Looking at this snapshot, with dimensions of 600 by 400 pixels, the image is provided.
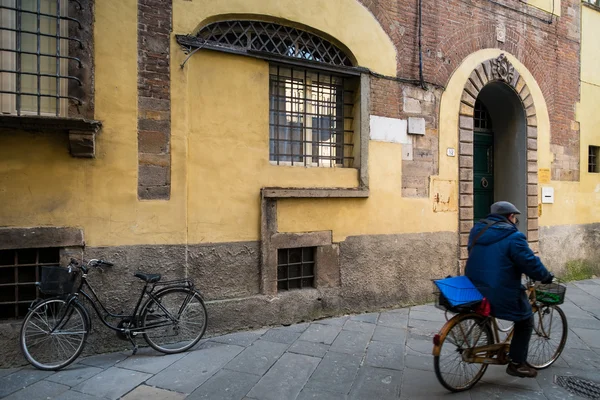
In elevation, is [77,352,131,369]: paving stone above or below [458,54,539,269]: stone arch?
below

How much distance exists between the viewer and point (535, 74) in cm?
841

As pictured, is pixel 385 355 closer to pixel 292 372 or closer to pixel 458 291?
pixel 292 372

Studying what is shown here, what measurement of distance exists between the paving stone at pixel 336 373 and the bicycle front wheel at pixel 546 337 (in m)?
1.77

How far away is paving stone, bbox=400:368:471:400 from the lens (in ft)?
11.9

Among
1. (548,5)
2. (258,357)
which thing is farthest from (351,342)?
(548,5)

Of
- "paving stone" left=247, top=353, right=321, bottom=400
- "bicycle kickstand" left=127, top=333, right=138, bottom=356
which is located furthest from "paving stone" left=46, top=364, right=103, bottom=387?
"paving stone" left=247, top=353, right=321, bottom=400

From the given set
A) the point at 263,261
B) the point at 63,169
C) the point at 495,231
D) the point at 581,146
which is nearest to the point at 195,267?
the point at 263,261

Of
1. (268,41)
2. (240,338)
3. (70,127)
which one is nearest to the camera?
(70,127)

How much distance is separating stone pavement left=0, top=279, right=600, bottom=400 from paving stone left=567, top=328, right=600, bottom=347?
0.01 m

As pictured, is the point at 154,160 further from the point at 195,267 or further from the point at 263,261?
the point at 263,261

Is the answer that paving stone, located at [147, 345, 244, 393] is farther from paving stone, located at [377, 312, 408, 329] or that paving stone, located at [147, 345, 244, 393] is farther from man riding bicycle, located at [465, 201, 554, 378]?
man riding bicycle, located at [465, 201, 554, 378]

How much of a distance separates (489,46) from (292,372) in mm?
6845

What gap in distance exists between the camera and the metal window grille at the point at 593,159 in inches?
379

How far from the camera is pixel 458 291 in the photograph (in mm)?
3641
